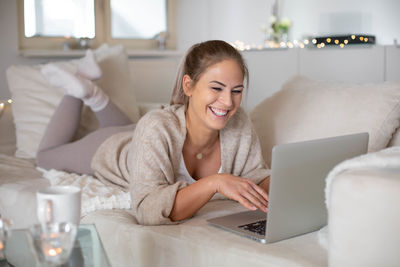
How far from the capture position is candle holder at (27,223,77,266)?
79cm

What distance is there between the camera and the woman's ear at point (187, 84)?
1.65 metres

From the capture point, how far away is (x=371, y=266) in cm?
97

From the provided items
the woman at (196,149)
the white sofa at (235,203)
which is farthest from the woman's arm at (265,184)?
the white sofa at (235,203)

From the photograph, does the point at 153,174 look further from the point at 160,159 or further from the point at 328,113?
the point at 328,113

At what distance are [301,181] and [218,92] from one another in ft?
1.55

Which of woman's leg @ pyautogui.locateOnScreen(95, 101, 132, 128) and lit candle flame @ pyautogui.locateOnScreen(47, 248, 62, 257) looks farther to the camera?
woman's leg @ pyautogui.locateOnScreen(95, 101, 132, 128)

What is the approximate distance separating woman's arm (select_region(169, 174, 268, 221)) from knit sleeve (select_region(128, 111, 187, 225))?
1.1 inches

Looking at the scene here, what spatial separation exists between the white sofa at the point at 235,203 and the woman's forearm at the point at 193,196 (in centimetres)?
4

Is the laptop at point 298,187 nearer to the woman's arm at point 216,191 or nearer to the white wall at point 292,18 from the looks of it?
the woman's arm at point 216,191

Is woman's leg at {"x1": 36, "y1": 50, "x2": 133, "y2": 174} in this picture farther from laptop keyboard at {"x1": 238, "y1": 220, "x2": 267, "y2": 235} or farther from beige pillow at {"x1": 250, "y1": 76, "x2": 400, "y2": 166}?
laptop keyboard at {"x1": 238, "y1": 220, "x2": 267, "y2": 235}

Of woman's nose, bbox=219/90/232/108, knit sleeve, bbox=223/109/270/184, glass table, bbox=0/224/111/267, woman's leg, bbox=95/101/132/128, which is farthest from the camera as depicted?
woman's leg, bbox=95/101/132/128

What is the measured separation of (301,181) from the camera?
1205mm

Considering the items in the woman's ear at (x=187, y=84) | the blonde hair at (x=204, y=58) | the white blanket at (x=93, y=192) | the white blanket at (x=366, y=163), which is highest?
the blonde hair at (x=204, y=58)

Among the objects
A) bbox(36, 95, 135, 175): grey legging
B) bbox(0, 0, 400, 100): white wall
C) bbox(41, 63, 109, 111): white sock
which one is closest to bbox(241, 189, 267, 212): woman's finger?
bbox(36, 95, 135, 175): grey legging
